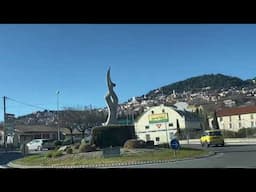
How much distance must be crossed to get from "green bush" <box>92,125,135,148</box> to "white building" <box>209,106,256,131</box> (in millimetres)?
59709

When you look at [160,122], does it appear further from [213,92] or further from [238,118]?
[213,92]

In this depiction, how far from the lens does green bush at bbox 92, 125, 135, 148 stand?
101 feet

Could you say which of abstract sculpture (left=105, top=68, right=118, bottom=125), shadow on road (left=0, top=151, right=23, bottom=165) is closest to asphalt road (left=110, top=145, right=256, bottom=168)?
shadow on road (left=0, top=151, right=23, bottom=165)

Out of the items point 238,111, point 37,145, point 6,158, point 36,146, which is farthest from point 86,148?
point 238,111

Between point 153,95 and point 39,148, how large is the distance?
56760mm

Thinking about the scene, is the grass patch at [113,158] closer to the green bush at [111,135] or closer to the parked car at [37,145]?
the green bush at [111,135]

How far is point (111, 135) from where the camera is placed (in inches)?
1223

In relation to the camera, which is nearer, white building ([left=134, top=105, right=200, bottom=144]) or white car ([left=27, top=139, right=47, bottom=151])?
white car ([left=27, top=139, right=47, bottom=151])

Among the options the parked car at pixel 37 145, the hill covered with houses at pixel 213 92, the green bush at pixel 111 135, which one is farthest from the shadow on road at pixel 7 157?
the hill covered with houses at pixel 213 92

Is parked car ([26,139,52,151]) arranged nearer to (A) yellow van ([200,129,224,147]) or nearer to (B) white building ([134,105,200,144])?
(B) white building ([134,105,200,144])

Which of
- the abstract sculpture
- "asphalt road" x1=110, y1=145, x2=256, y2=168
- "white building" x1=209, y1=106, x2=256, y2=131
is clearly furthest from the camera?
"white building" x1=209, y1=106, x2=256, y2=131
